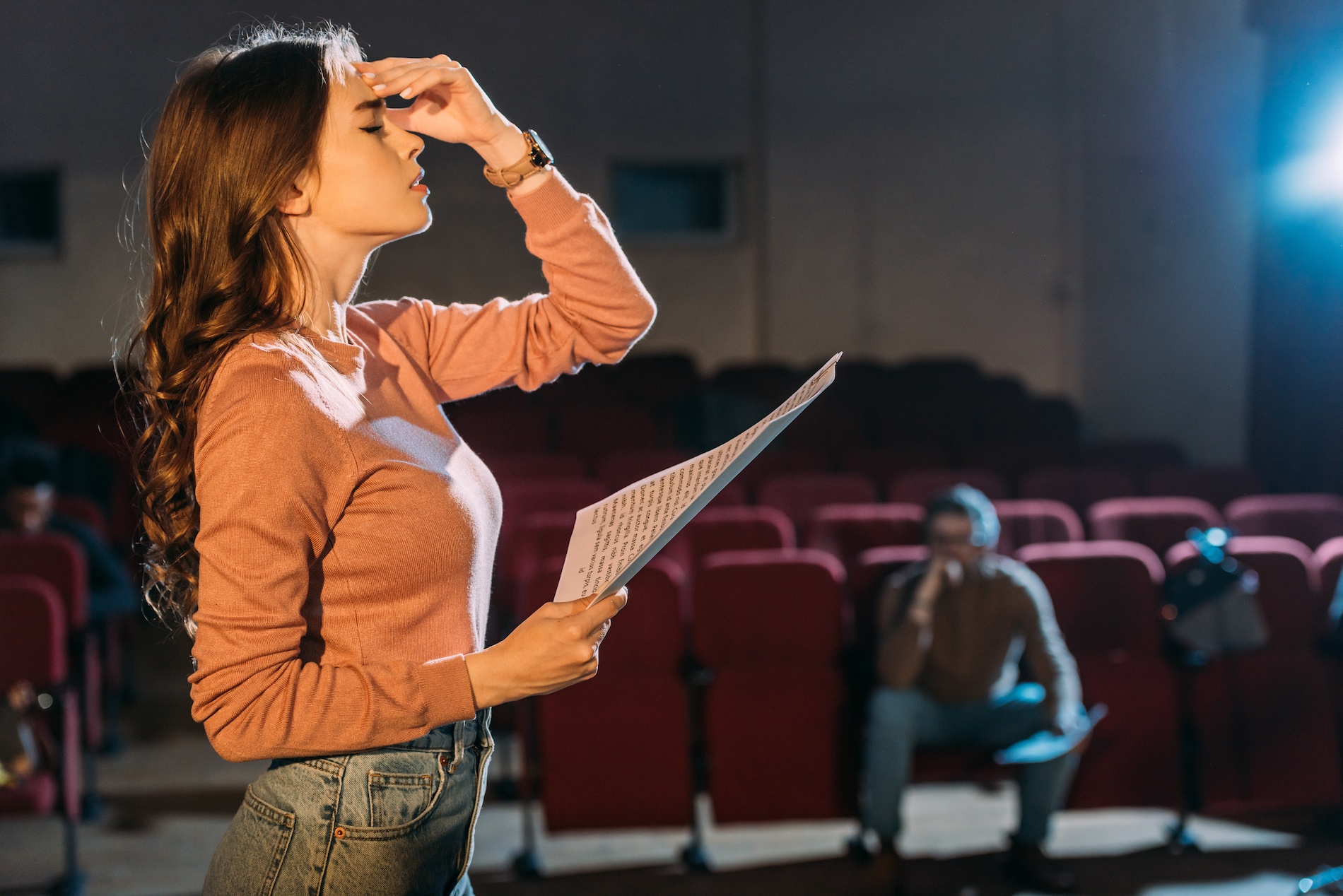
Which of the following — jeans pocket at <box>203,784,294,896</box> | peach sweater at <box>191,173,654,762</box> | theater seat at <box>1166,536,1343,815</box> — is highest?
peach sweater at <box>191,173,654,762</box>

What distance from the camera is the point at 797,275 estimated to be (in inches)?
277

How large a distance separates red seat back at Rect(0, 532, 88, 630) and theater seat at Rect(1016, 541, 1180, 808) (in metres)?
2.43

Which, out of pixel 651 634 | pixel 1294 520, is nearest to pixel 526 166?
pixel 651 634

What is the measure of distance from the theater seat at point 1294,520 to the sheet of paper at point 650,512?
3.15 meters

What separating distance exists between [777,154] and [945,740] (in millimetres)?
5132

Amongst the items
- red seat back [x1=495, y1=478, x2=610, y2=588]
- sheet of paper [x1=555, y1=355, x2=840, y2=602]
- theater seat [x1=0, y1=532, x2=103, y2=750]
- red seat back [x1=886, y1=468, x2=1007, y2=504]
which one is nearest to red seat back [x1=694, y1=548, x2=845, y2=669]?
red seat back [x1=495, y1=478, x2=610, y2=588]

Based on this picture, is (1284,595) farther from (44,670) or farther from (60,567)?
(60,567)

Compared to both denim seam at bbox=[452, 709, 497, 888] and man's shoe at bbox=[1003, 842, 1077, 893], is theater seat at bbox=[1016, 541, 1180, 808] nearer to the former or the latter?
man's shoe at bbox=[1003, 842, 1077, 893]

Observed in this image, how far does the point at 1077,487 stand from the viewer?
4.07 metres

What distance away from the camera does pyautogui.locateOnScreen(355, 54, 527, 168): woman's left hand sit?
94 centimetres

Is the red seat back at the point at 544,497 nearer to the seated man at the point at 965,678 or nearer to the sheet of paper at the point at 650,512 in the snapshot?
the seated man at the point at 965,678

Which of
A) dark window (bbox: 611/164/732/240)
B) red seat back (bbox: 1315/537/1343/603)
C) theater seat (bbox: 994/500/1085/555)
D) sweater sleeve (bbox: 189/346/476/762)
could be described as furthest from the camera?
dark window (bbox: 611/164/732/240)

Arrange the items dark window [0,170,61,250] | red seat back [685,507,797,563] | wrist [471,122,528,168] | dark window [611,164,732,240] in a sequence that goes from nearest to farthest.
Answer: wrist [471,122,528,168]
red seat back [685,507,797,563]
dark window [0,170,61,250]
dark window [611,164,732,240]

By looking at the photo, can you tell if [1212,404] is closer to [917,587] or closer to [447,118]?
[917,587]
